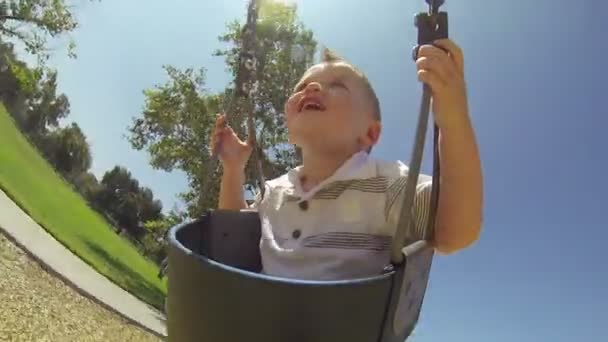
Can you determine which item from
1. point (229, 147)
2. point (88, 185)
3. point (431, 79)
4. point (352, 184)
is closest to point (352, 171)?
point (352, 184)

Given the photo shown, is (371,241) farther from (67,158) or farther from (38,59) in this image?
(67,158)

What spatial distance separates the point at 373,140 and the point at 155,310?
788cm

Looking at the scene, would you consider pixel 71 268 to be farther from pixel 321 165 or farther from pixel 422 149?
pixel 422 149

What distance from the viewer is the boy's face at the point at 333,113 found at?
162cm

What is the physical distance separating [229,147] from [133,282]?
352 inches

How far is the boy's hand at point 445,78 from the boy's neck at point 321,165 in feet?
1.46

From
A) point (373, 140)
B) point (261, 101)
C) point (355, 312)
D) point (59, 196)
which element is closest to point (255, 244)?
point (373, 140)

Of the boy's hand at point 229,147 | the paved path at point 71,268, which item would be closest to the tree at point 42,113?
the paved path at point 71,268

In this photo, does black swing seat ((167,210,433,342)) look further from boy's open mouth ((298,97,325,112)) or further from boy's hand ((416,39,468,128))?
boy's open mouth ((298,97,325,112))

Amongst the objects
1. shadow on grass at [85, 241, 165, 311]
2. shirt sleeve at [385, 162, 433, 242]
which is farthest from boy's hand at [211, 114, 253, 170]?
shadow on grass at [85, 241, 165, 311]

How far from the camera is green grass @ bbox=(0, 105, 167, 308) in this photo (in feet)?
30.9

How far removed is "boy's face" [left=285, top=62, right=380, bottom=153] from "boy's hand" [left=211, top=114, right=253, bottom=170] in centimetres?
43

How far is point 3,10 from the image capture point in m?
12.4

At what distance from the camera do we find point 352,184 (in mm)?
1514
